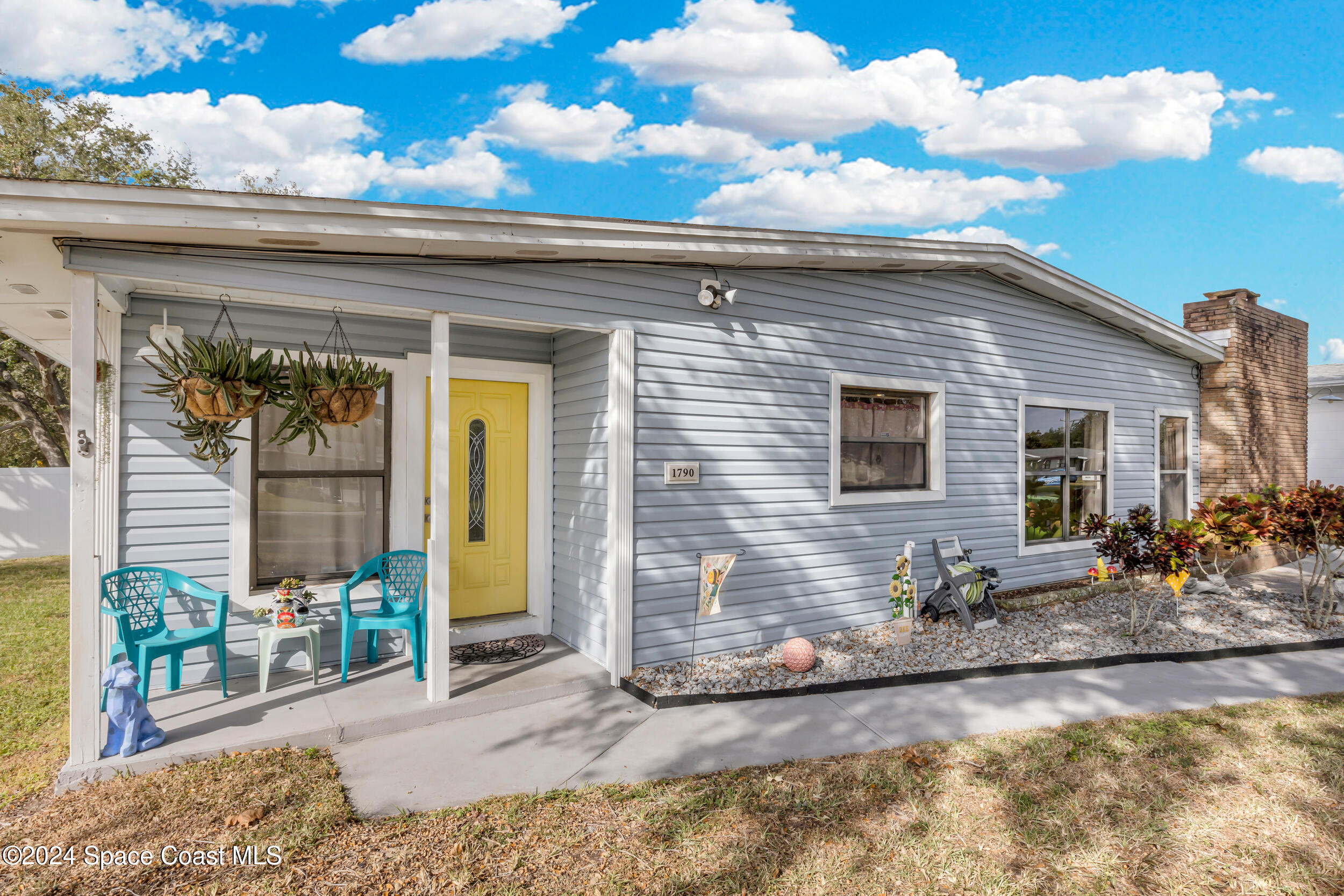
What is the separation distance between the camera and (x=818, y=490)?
5.39m

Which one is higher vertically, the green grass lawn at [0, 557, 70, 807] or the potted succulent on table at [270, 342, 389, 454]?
the potted succulent on table at [270, 342, 389, 454]

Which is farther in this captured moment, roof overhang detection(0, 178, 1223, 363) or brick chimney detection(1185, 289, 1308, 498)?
brick chimney detection(1185, 289, 1308, 498)

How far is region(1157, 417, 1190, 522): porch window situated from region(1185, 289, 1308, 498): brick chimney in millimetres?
293

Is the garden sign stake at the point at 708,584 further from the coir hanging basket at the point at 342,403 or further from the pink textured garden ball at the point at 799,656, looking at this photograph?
the coir hanging basket at the point at 342,403

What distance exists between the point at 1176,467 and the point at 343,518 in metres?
9.76

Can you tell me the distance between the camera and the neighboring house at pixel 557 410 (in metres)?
3.37

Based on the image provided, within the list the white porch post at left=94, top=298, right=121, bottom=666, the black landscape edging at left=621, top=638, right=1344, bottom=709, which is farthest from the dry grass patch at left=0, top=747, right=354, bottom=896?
the black landscape edging at left=621, top=638, right=1344, bottom=709

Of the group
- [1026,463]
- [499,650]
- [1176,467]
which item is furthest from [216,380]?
[1176,467]

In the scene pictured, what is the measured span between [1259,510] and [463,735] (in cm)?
726

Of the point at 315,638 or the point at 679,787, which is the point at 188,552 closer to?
the point at 315,638

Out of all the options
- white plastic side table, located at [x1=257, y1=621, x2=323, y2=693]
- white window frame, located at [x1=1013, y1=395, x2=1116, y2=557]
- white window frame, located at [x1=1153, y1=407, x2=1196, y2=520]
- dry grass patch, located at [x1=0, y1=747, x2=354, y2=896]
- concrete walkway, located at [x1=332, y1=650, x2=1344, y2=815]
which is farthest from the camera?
white window frame, located at [x1=1153, y1=407, x2=1196, y2=520]

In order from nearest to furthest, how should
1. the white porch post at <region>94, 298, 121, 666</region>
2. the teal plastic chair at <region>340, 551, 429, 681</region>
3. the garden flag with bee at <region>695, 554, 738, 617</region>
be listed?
the white porch post at <region>94, 298, 121, 666</region>, the teal plastic chair at <region>340, 551, 429, 681</region>, the garden flag with bee at <region>695, 554, 738, 617</region>

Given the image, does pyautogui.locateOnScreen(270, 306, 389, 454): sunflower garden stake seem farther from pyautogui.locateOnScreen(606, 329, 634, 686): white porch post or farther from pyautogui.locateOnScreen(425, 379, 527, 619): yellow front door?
pyautogui.locateOnScreen(606, 329, 634, 686): white porch post

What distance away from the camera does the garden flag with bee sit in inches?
184
